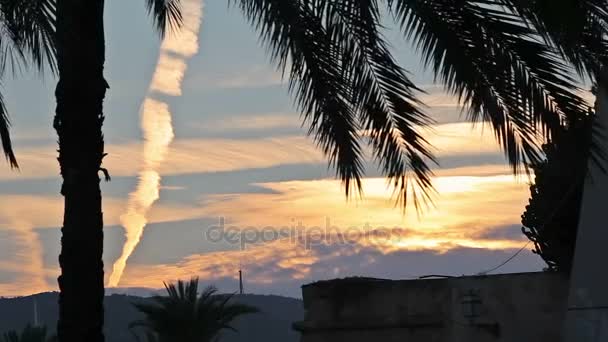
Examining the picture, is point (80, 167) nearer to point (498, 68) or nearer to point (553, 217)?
point (498, 68)

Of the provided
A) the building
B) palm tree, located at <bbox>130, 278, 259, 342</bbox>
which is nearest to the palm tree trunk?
the building

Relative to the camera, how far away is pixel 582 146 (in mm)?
A: 9555

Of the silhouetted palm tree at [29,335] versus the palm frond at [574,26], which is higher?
the palm frond at [574,26]

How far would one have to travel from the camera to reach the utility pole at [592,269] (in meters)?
16.5

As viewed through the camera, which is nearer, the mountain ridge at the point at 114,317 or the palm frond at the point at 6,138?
the palm frond at the point at 6,138

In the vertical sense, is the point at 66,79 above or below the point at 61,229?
above

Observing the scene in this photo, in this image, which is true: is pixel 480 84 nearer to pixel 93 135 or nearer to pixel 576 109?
pixel 576 109

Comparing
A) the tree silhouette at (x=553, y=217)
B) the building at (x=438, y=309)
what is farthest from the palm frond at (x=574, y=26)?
the tree silhouette at (x=553, y=217)

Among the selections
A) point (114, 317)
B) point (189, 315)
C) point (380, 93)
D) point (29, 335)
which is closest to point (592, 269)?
point (380, 93)

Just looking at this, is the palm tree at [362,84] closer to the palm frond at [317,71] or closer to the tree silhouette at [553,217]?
the palm frond at [317,71]

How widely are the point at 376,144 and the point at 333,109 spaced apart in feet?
1.86

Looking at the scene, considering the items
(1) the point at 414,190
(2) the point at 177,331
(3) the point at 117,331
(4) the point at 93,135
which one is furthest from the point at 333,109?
(3) the point at 117,331

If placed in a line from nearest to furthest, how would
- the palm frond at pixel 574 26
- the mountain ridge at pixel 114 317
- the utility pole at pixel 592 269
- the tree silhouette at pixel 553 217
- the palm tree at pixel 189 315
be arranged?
the palm frond at pixel 574 26
the utility pole at pixel 592 269
the tree silhouette at pixel 553 217
the palm tree at pixel 189 315
the mountain ridge at pixel 114 317

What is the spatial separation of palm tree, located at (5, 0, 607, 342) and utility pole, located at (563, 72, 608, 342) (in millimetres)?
6803
